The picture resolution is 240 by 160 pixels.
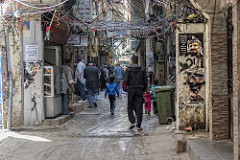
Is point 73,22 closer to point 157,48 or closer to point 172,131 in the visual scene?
point 172,131

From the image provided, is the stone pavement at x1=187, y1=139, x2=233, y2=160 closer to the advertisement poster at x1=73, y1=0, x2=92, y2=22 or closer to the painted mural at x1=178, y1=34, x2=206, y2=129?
the painted mural at x1=178, y1=34, x2=206, y2=129

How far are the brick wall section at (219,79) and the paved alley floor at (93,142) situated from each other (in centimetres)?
91

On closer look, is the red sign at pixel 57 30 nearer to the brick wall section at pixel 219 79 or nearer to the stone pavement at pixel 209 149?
the brick wall section at pixel 219 79

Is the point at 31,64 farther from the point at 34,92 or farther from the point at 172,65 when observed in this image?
the point at 172,65

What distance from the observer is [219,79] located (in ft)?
22.1

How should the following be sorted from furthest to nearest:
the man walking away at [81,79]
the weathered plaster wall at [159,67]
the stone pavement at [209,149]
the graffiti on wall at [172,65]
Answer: the weathered plaster wall at [159,67], the graffiti on wall at [172,65], the man walking away at [81,79], the stone pavement at [209,149]

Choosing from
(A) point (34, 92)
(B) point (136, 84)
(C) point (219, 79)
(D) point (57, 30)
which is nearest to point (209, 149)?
(C) point (219, 79)

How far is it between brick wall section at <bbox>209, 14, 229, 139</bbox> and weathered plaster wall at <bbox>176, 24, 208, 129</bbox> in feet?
2.64

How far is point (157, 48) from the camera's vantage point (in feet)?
75.6

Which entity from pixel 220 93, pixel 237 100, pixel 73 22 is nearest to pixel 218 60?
pixel 220 93

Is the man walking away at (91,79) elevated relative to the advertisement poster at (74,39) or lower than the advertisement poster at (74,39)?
lower

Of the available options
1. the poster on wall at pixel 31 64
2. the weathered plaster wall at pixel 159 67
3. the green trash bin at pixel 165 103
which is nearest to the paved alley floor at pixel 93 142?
the green trash bin at pixel 165 103

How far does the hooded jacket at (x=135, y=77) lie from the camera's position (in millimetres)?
8859

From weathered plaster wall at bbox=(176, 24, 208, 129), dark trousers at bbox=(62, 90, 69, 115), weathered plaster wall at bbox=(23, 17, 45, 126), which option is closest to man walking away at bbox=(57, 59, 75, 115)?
dark trousers at bbox=(62, 90, 69, 115)
